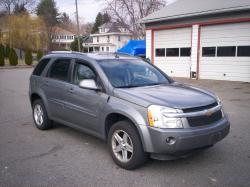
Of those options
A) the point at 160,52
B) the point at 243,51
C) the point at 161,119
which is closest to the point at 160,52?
the point at 160,52

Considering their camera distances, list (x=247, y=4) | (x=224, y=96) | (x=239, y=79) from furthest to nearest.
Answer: (x=239, y=79) → (x=247, y=4) → (x=224, y=96)

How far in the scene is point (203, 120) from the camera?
151 inches

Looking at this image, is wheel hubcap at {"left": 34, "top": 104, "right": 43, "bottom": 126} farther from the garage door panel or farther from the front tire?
the garage door panel

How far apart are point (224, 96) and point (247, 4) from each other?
5873 millimetres

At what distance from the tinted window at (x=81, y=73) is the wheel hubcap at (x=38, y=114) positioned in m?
1.61

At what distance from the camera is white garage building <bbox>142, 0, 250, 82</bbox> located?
14117 millimetres

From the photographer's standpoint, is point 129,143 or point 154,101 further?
point 129,143

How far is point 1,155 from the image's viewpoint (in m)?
4.65

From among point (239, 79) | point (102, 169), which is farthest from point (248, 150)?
point (239, 79)

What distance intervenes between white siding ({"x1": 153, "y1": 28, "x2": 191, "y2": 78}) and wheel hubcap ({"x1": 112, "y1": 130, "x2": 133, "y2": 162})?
13133 mm

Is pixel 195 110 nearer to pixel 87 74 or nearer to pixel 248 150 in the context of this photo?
pixel 248 150

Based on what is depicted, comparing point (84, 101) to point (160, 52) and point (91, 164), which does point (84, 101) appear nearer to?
point (91, 164)

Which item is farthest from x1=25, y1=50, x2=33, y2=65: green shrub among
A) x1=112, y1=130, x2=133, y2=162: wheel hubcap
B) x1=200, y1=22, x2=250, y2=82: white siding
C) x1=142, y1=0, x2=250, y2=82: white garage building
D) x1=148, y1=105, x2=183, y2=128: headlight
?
x1=148, y1=105, x2=183, y2=128: headlight

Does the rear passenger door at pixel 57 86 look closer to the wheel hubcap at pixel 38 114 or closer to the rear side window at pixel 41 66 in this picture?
the rear side window at pixel 41 66
